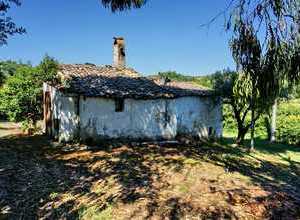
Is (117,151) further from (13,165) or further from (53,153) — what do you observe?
(13,165)

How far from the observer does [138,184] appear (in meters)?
12.1

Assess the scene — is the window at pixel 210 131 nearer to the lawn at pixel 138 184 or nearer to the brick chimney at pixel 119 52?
the lawn at pixel 138 184

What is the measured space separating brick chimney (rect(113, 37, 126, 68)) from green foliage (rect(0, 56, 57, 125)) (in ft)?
13.8

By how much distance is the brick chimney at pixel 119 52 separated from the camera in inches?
1000

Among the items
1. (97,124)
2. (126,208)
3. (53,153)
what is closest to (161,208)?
(126,208)

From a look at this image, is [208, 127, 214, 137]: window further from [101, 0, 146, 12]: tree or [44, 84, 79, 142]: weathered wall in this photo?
[101, 0, 146, 12]: tree

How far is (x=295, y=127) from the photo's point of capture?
32.7 m

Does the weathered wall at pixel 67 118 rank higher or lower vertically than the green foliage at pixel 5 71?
lower

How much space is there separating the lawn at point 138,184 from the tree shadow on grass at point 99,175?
3 cm

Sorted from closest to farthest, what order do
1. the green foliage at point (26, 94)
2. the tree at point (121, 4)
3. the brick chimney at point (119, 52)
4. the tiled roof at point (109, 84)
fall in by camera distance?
the tree at point (121, 4) < the tiled roof at point (109, 84) < the green foliage at point (26, 94) < the brick chimney at point (119, 52)

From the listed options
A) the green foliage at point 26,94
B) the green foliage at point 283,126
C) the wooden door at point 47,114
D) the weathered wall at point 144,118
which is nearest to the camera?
the weathered wall at point 144,118

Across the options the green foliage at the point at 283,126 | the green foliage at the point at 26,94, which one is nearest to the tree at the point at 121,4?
the green foliage at the point at 26,94

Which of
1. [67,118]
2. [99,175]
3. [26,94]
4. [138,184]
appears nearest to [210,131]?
[67,118]

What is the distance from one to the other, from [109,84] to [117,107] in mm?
1763
